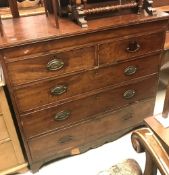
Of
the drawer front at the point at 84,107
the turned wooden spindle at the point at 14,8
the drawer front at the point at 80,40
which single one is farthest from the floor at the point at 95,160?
the turned wooden spindle at the point at 14,8

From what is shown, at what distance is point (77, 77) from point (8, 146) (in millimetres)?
643

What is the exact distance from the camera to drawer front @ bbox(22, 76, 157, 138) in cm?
138

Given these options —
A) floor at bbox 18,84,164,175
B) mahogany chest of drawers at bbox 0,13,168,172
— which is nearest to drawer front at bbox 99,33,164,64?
mahogany chest of drawers at bbox 0,13,168,172

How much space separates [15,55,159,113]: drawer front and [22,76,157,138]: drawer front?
0.07 meters

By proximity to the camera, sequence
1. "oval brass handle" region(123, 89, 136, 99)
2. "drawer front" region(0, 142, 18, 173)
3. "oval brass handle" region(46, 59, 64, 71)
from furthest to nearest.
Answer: "oval brass handle" region(123, 89, 136, 99) < "drawer front" region(0, 142, 18, 173) < "oval brass handle" region(46, 59, 64, 71)

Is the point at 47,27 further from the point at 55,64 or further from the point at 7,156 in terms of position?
the point at 7,156

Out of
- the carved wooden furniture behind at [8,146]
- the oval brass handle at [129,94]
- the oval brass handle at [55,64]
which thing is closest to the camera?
the oval brass handle at [55,64]

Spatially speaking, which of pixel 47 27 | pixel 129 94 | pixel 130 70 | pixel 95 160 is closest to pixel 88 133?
pixel 95 160

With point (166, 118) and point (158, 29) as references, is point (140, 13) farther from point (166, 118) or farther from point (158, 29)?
point (166, 118)

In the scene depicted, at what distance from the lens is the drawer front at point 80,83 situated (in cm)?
127

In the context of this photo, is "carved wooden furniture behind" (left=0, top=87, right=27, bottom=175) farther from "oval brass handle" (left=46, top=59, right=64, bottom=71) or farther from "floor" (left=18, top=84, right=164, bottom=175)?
"oval brass handle" (left=46, top=59, right=64, bottom=71)

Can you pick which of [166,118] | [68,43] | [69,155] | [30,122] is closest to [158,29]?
[68,43]

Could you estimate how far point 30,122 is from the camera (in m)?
1.36

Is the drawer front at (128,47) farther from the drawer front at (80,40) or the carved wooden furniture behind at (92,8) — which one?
the carved wooden furniture behind at (92,8)
